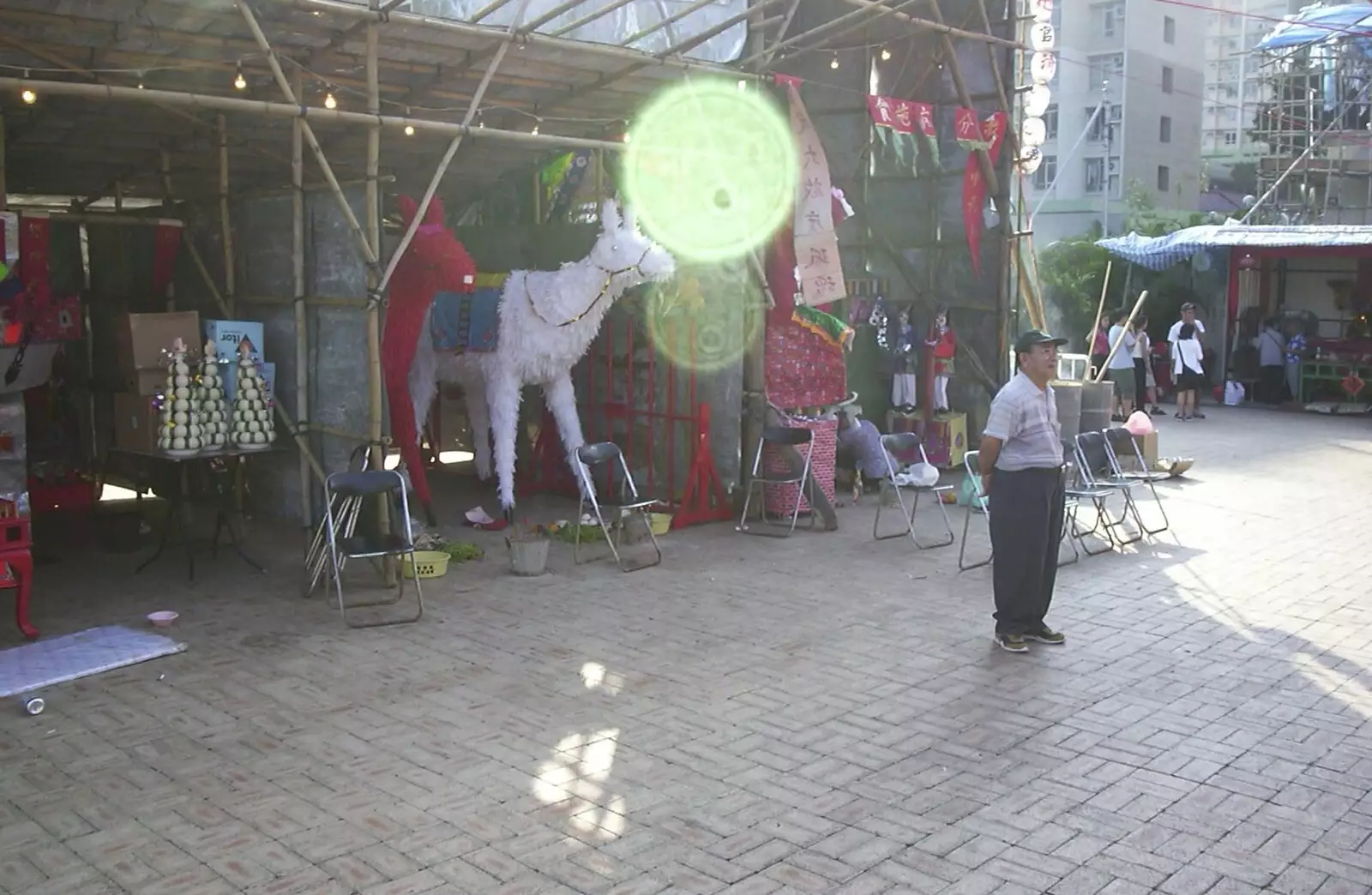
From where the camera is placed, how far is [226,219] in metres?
8.08

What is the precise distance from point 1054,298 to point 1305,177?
19.8ft

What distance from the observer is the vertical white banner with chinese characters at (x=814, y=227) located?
9047 millimetres

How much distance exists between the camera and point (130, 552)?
801cm

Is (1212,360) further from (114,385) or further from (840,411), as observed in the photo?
(114,385)

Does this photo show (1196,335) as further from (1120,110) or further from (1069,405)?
(1120,110)

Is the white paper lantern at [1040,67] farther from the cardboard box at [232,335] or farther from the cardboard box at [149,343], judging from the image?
the cardboard box at [149,343]

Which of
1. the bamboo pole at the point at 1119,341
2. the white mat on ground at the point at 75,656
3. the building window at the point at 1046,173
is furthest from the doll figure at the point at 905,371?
the building window at the point at 1046,173

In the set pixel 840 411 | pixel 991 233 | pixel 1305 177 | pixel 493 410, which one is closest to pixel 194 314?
pixel 493 410

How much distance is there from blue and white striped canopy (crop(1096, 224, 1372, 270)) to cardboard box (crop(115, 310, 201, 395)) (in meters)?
14.3

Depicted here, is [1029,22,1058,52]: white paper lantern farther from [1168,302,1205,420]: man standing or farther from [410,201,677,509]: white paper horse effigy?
[1168,302,1205,420]: man standing

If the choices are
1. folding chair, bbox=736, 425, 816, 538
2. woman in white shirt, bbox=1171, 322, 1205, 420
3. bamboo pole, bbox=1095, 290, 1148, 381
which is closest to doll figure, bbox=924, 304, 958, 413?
bamboo pole, bbox=1095, 290, 1148, 381

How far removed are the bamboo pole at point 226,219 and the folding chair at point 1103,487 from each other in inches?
234

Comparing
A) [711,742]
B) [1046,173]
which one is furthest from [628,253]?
[1046,173]

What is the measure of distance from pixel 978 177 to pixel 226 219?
254 inches
